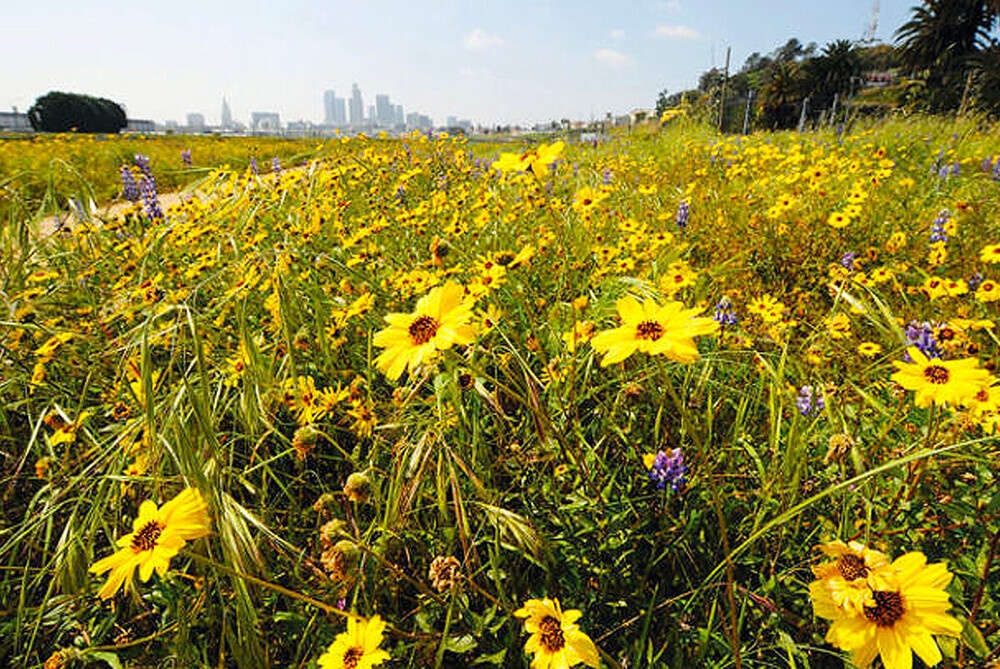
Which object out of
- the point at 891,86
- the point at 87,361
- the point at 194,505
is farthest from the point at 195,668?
the point at 891,86

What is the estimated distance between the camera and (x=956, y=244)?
2541 mm

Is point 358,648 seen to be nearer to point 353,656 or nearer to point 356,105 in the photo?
point 353,656

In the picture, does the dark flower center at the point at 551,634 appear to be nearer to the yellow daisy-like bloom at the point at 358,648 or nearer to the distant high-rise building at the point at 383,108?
the yellow daisy-like bloom at the point at 358,648

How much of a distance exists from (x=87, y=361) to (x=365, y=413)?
93cm

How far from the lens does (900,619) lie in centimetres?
54

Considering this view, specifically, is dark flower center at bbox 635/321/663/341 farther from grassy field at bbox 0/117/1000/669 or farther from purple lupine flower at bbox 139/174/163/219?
purple lupine flower at bbox 139/174/163/219

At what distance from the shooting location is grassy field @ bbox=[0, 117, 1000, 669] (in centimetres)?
73

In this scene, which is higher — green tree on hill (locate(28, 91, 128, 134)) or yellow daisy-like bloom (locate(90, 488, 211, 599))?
green tree on hill (locate(28, 91, 128, 134))

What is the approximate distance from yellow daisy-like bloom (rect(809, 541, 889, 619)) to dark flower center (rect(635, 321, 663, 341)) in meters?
0.30

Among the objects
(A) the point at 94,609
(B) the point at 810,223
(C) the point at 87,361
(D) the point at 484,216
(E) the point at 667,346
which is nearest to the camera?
(E) the point at 667,346

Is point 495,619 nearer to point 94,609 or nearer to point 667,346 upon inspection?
point 667,346

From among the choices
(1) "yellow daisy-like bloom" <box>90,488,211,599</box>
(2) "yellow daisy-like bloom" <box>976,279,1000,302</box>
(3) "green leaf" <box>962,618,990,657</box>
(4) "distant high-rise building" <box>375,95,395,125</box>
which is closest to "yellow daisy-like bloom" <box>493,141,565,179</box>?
(1) "yellow daisy-like bloom" <box>90,488,211,599</box>

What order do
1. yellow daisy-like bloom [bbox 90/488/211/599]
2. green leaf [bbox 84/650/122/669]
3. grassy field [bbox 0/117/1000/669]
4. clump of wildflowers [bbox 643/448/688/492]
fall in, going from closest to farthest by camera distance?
yellow daisy-like bloom [bbox 90/488/211/599] < grassy field [bbox 0/117/1000/669] < green leaf [bbox 84/650/122/669] < clump of wildflowers [bbox 643/448/688/492]

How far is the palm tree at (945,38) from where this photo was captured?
20.9 meters
